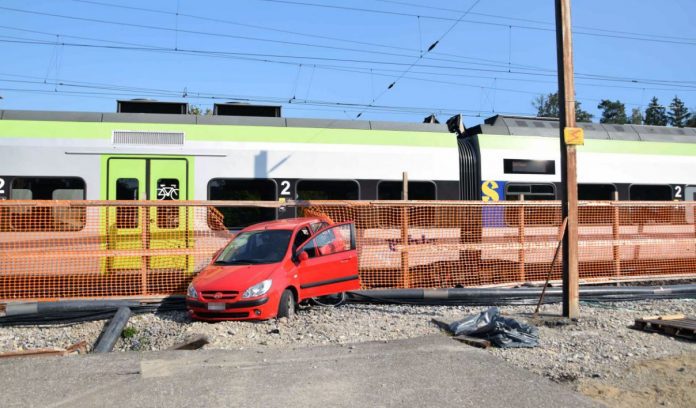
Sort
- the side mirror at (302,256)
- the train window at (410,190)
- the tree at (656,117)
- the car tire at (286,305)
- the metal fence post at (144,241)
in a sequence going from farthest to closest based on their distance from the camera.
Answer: the tree at (656,117)
the train window at (410,190)
the metal fence post at (144,241)
the side mirror at (302,256)
the car tire at (286,305)

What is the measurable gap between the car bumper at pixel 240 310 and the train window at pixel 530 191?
22.1 ft

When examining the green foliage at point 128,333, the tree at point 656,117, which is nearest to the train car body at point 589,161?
the green foliage at point 128,333

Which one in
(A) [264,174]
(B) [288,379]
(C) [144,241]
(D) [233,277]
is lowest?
(B) [288,379]

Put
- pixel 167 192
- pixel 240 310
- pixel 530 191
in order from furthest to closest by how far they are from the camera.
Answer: pixel 530 191 < pixel 167 192 < pixel 240 310

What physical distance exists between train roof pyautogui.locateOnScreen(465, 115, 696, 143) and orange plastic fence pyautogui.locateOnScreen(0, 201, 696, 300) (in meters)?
2.35

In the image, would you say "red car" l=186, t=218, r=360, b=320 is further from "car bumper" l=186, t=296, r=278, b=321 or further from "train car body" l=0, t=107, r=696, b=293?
"train car body" l=0, t=107, r=696, b=293

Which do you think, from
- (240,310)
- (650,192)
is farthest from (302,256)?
(650,192)

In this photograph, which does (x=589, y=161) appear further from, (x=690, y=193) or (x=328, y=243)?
(x=328, y=243)

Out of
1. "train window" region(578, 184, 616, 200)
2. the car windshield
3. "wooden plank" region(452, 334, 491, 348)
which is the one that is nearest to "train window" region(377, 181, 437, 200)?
the car windshield

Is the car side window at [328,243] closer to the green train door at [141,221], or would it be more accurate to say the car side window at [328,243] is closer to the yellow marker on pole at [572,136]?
the green train door at [141,221]

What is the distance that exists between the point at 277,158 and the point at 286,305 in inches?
160

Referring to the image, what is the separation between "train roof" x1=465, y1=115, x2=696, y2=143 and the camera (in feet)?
43.3

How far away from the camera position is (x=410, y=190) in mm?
12320

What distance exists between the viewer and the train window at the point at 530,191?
12.7 m
